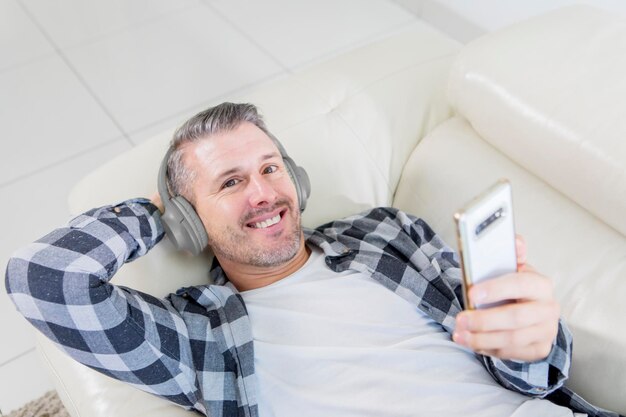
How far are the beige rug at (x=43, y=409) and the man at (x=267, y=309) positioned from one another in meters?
0.61

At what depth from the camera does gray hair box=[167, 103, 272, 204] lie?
4.03ft

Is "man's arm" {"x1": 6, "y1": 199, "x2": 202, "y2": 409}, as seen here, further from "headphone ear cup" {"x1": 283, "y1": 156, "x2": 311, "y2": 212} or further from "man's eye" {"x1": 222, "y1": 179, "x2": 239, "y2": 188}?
"headphone ear cup" {"x1": 283, "y1": 156, "x2": 311, "y2": 212}

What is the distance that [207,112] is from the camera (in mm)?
1274

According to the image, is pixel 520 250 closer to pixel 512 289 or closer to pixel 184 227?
pixel 512 289

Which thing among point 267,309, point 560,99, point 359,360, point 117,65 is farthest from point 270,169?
point 117,65

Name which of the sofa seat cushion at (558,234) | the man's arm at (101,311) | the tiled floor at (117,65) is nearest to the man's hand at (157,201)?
the man's arm at (101,311)

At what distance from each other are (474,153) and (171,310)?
0.72 metres

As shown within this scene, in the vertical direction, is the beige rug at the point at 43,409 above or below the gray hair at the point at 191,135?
below

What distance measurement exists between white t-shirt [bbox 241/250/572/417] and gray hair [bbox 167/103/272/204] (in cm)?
26

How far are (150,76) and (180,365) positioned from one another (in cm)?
175

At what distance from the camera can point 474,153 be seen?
1.35 m

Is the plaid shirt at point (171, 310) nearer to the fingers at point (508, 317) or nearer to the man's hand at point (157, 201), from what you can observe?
the man's hand at point (157, 201)

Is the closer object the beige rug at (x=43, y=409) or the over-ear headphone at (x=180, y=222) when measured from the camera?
the over-ear headphone at (x=180, y=222)

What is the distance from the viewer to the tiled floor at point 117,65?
2188 millimetres
